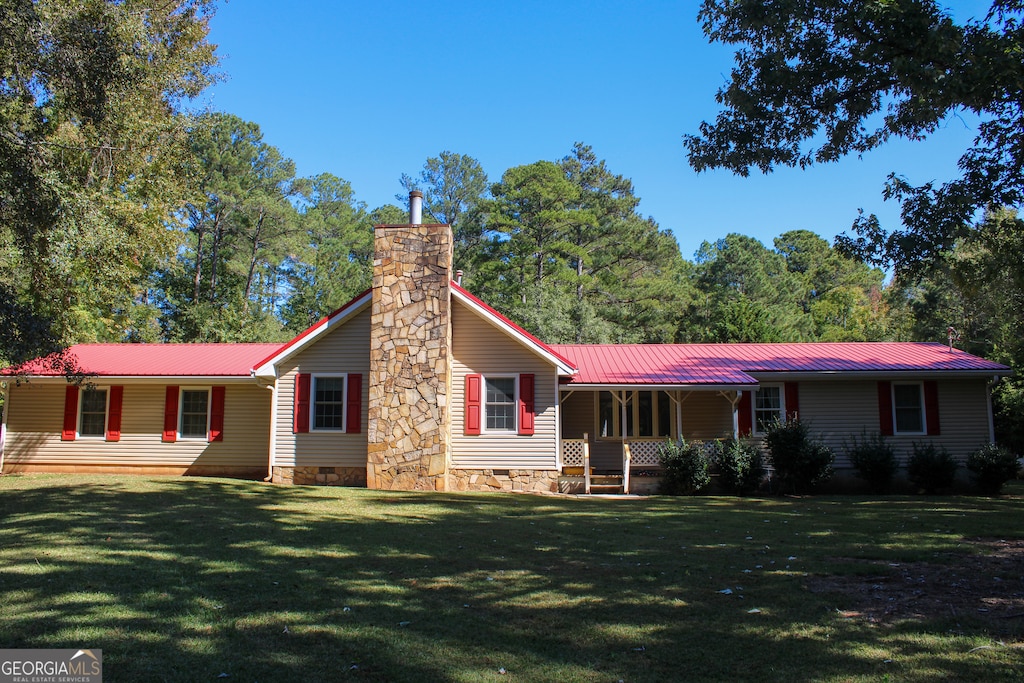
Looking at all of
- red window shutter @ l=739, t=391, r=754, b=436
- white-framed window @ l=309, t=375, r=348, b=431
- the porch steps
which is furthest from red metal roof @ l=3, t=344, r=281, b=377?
red window shutter @ l=739, t=391, r=754, b=436

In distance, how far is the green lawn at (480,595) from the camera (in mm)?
4750

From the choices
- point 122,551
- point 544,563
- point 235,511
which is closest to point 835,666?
point 544,563

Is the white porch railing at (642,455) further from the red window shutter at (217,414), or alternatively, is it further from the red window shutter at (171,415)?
the red window shutter at (171,415)

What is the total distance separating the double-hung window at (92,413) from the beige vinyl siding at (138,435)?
26 centimetres

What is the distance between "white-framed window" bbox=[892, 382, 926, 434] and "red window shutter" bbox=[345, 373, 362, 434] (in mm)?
13481

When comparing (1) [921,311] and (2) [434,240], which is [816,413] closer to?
(2) [434,240]

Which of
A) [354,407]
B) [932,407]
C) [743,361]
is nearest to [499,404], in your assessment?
[354,407]

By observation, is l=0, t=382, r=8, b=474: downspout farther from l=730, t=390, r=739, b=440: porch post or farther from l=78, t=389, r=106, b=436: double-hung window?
l=730, t=390, r=739, b=440: porch post

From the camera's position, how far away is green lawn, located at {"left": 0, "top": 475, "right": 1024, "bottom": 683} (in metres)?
4.75

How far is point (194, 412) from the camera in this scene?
19.3 metres

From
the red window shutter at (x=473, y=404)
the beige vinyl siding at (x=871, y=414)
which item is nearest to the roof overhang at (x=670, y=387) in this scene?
the red window shutter at (x=473, y=404)

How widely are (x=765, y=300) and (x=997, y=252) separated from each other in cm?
3280

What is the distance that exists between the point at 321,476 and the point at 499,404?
184 inches

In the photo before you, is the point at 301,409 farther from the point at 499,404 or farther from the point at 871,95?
the point at 871,95
